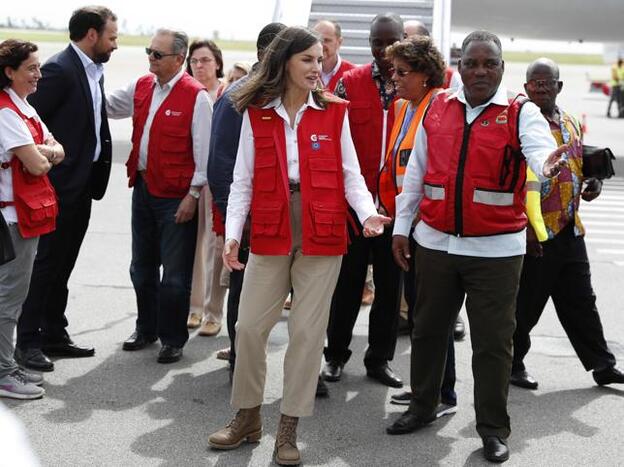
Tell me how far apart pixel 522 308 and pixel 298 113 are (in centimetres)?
207

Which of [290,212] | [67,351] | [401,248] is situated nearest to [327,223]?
[290,212]

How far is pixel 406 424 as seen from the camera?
200 inches

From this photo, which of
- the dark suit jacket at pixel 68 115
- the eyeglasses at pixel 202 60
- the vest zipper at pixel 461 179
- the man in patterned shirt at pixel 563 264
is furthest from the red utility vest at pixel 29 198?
the man in patterned shirt at pixel 563 264

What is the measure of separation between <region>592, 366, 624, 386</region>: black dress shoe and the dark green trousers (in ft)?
4.14

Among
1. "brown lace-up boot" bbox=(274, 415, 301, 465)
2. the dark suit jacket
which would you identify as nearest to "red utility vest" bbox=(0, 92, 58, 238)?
the dark suit jacket

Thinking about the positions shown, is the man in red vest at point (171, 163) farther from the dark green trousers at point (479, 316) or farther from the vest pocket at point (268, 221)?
the dark green trousers at point (479, 316)

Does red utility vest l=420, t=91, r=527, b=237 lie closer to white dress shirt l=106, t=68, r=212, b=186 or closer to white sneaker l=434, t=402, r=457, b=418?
white sneaker l=434, t=402, r=457, b=418

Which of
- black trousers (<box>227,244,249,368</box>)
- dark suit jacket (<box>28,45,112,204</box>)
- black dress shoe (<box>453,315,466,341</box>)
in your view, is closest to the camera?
black trousers (<box>227,244,249,368</box>)

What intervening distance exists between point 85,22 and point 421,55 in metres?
2.27

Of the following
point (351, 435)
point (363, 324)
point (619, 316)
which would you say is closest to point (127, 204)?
point (363, 324)

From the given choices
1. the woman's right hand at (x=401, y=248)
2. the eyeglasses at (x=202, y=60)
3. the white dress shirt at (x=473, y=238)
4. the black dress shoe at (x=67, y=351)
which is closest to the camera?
the white dress shirt at (x=473, y=238)

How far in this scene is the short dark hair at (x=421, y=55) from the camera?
523 centimetres

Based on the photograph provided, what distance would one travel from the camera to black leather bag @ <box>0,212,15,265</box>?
5.03m

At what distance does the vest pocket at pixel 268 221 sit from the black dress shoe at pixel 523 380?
206cm
